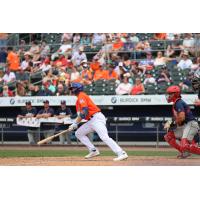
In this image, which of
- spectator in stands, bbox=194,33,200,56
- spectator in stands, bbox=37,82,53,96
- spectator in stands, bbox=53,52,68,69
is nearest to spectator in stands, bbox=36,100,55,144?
spectator in stands, bbox=37,82,53,96

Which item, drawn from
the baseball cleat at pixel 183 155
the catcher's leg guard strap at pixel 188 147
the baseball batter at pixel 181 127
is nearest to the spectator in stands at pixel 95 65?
the baseball cleat at pixel 183 155

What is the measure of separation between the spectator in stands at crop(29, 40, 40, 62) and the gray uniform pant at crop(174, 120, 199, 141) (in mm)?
8980

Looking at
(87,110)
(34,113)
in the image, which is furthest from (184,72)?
(87,110)

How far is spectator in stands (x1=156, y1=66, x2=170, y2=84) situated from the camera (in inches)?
739

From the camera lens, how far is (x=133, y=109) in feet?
65.0

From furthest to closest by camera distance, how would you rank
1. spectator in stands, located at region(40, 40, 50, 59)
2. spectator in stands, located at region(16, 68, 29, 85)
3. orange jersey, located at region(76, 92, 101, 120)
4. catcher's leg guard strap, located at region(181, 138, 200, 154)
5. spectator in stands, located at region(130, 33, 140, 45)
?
spectator in stands, located at region(40, 40, 50, 59) → spectator in stands, located at region(16, 68, 29, 85) → spectator in stands, located at region(130, 33, 140, 45) → catcher's leg guard strap, located at region(181, 138, 200, 154) → orange jersey, located at region(76, 92, 101, 120)

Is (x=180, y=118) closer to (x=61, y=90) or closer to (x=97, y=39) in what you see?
(x=61, y=90)

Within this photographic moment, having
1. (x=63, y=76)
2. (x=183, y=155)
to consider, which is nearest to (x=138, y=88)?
(x=63, y=76)

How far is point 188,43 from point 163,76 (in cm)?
134

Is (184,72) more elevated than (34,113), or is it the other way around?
(184,72)

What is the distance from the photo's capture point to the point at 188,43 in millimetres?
19234

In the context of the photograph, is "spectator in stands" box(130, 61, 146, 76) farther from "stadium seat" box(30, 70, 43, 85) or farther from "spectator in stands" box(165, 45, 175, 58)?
"stadium seat" box(30, 70, 43, 85)
